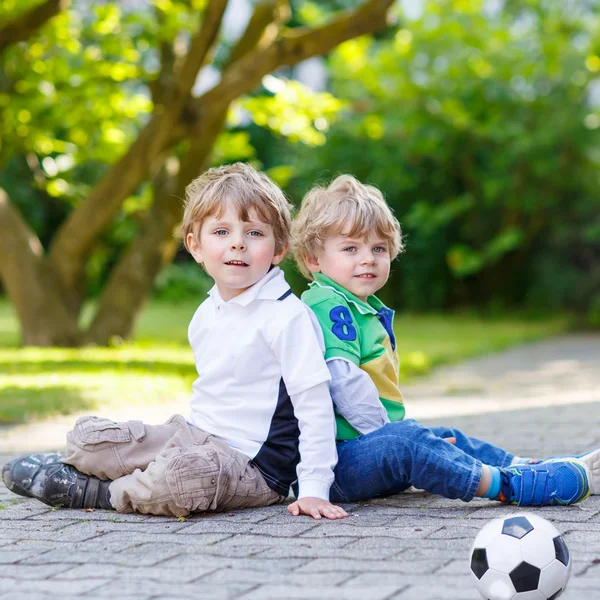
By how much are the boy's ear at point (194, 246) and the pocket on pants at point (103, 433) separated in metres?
0.65

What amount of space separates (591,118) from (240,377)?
14.0m

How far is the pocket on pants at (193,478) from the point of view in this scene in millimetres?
3256

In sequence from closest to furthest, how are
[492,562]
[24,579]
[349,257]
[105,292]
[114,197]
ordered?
1. [492,562]
2. [24,579]
3. [349,257]
4. [114,197]
5. [105,292]

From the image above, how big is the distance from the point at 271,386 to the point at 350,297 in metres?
0.47

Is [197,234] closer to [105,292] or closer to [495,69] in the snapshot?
[105,292]

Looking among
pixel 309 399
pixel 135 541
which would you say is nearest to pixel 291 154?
pixel 309 399

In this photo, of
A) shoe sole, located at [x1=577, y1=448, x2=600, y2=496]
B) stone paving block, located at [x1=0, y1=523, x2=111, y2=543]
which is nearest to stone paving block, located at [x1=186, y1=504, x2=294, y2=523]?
stone paving block, located at [x1=0, y1=523, x2=111, y2=543]

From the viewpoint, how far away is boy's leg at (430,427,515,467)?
3.76m

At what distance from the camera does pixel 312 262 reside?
379cm

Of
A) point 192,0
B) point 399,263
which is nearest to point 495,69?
point 399,263

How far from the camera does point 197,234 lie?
3557mm

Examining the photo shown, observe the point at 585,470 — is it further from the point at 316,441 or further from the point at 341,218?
the point at 341,218

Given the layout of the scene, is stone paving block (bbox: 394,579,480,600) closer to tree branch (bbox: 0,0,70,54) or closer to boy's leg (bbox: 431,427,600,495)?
boy's leg (bbox: 431,427,600,495)

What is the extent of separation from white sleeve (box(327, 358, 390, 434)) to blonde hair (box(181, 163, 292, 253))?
0.51 m
